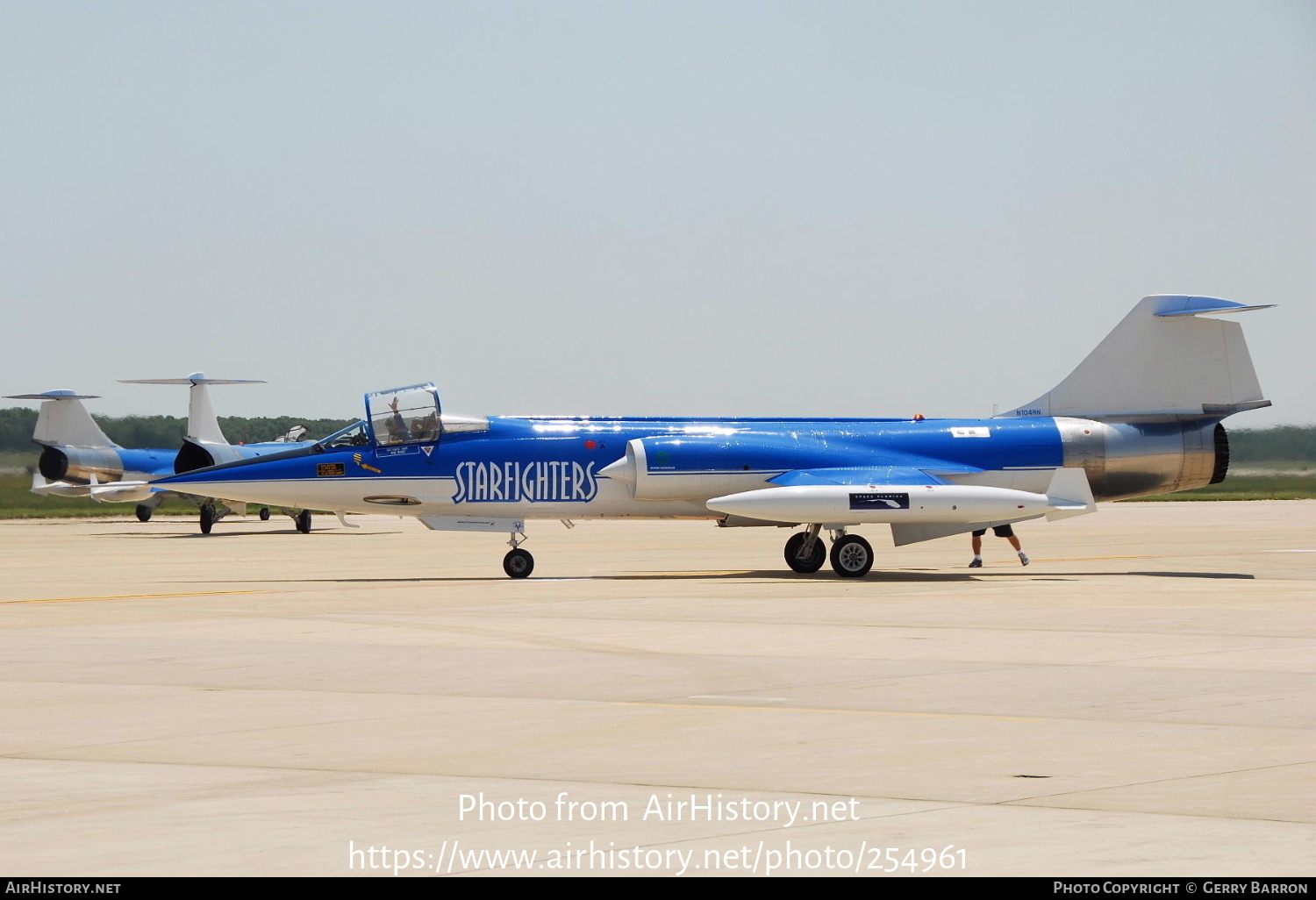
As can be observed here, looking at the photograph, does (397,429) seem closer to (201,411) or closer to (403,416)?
(403,416)

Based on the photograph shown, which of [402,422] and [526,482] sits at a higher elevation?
[402,422]

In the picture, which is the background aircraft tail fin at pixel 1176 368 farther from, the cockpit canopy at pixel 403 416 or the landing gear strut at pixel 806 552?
the cockpit canopy at pixel 403 416

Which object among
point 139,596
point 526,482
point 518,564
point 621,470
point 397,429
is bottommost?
point 139,596

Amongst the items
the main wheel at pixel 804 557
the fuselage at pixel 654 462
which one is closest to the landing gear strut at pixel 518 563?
the fuselage at pixel 654 462

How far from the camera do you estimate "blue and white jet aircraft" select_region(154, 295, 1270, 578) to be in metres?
24.5

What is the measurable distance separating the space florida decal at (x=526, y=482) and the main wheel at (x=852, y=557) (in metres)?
4.34

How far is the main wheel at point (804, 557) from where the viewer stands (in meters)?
26.0

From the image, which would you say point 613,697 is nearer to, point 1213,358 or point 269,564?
point 1213,358

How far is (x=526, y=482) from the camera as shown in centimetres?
2502

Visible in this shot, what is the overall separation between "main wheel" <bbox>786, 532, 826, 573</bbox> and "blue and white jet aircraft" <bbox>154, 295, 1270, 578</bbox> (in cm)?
4

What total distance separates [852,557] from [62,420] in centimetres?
4001

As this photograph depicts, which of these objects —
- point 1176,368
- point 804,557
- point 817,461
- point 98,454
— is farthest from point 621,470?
point 98,454
